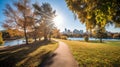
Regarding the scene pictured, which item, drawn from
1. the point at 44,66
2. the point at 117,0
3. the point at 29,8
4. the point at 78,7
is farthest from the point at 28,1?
the point at 117,0

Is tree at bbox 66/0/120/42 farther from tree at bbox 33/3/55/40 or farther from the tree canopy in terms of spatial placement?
tree at bbox 33/3/55/40

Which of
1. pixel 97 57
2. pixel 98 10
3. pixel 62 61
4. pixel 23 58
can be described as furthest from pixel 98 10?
pixel 23 58

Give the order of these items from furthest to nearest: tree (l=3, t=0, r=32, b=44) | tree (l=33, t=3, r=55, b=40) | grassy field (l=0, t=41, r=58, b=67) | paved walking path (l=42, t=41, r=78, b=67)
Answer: tree (l=33, t=3, r=55, b=40) → tree (l=3, t=0, r=32, b=44) → grassy field (l=0, t=41, r=58, b=67) → paved walking path (l=42, t=41, r=78, b=67)

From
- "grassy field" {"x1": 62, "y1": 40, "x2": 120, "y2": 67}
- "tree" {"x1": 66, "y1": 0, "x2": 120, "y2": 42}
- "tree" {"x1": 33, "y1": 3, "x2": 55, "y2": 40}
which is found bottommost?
"grassy field" {"x1": 62, "y1": 40, "x2": 120, "y2": 67}

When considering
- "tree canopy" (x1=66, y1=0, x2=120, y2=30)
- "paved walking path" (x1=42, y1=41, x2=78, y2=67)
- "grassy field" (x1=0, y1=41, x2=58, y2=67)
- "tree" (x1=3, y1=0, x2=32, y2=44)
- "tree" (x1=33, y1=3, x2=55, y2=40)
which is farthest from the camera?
"tree" (x1=33, y1=3, x2=55, y2=40)

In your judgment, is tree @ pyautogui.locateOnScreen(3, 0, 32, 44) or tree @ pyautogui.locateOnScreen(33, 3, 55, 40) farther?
tree @ pyautogui.locateOnScreen(33, 3, 55, 40)

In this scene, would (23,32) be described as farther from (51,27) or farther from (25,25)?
(51,27)

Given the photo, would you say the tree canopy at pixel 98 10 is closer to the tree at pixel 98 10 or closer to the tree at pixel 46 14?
the tree at pixel 98 10

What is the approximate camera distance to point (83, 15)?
15.8 m

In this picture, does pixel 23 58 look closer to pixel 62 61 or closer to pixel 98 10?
pixel 62 61

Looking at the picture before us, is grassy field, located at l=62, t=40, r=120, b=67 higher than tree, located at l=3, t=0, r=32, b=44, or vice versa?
tree, located at l=3, t=0, r=32, b=44

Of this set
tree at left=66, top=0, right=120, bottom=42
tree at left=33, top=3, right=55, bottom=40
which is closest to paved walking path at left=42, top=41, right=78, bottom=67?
tree at left=66, top=0, right=120, bottom=42

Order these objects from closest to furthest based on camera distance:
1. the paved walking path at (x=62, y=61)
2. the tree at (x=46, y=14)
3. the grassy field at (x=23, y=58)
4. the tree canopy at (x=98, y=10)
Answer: the tree canopy at (x=98, y=10) < the paved walking path at (x=62, y=61) < the grassy field at (x=23, y=58) < the tree at (x=46, y=14)

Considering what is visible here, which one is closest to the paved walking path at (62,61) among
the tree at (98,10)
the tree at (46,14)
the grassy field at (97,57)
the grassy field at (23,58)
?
the grassy field at (97,57)
